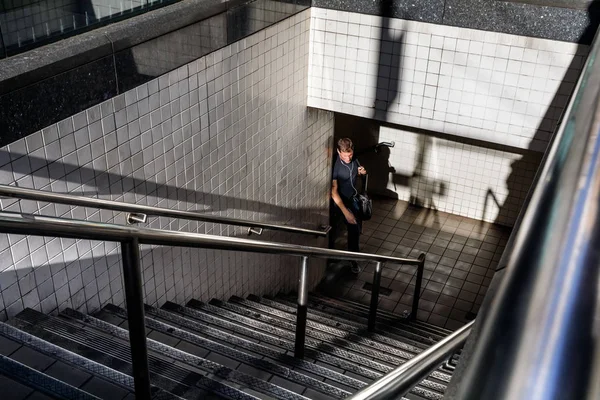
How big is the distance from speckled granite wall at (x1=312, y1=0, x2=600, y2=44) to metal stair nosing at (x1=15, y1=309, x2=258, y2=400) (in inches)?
140

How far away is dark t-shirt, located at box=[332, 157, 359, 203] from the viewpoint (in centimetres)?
641

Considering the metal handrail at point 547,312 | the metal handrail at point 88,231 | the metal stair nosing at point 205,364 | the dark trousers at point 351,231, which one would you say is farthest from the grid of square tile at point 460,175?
the metal handrail at point 547,312

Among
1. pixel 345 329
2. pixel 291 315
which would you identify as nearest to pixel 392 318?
pixel 345 329

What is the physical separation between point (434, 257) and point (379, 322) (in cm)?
279

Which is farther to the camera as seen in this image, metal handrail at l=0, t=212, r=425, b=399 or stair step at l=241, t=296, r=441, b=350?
stair step at l=241, t=296, r=441, b=350

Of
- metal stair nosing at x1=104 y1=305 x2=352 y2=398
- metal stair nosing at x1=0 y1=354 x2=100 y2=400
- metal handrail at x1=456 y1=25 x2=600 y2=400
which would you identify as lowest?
metal stair nosing at x1=104 y1=305 x2=352 y2=398

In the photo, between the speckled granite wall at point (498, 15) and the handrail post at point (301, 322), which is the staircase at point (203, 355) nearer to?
the handrail post at point (301, 322)

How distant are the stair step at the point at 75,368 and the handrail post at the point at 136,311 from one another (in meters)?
0.23

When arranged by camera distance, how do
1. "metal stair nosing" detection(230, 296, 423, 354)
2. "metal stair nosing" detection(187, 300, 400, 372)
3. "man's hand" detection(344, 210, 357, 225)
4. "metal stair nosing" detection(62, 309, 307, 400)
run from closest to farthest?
"metal stair nosing" detection(62, 309, 307, 400) < "metal stair nosing" detection(187, 300, 400, 372) < "metal stair nosing" detection(230, 296, 423, 354) < "man's hand" detection(344, 210, 357, 225)

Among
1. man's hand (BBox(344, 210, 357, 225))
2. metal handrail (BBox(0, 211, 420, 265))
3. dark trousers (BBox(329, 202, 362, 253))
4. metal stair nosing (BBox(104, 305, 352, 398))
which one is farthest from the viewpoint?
dark trousers (BBox(329, 202, 362, 253))

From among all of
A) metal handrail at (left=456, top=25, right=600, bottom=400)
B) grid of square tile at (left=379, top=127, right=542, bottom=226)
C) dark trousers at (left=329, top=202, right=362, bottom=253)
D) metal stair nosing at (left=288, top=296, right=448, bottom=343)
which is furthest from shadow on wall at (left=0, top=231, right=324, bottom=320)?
grid of square tile at (left=379, top=127, right=542, bottom=226)

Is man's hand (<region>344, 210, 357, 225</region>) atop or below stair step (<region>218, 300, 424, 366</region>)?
below

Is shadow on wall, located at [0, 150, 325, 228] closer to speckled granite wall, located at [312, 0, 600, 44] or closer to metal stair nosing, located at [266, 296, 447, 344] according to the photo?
metal stair nosing, located at [266, 296, 447, 344]

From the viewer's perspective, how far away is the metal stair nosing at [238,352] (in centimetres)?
283
